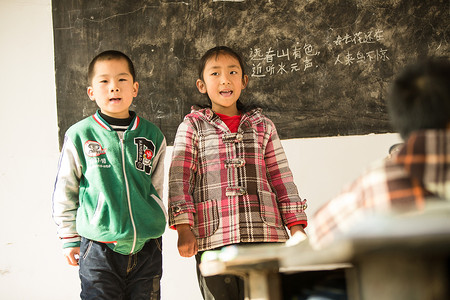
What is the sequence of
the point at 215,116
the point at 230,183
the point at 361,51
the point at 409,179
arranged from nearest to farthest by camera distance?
the point at 409,179
the point at 230,183
the point at 215,116
the point at 361,51

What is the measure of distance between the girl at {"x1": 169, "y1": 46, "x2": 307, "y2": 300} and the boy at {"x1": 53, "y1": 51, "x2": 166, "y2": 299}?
100 millimetres

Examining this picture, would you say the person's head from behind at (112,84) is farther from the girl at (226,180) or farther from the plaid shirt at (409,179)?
the plaid shirt at (409,179)

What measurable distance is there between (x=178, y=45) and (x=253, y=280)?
6.79 ft

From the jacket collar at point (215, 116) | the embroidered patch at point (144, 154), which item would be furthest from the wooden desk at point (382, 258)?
the jacket collar at point (215, 116)

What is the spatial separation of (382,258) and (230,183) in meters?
1.04

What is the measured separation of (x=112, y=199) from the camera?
1.74 meters

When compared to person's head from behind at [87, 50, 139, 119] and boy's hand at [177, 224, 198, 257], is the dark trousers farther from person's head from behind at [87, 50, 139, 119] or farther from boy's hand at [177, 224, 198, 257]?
person's head from behind at [87, 50, 139, 119]

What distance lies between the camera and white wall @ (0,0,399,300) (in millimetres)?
2834

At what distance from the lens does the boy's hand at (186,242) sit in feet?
5.83

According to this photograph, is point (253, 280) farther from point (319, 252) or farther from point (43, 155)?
point (43, 155)

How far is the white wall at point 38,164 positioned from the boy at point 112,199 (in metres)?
1.08

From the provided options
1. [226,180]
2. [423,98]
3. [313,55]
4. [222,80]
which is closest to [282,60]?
[313,55]

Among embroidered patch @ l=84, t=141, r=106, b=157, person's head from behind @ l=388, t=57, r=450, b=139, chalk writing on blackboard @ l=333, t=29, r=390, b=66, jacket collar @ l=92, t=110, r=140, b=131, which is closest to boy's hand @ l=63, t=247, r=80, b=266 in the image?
embroidered patch @ l=84, t=141, r=106, b=157

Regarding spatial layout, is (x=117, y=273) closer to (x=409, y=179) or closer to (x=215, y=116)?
(x=215, y=116)
